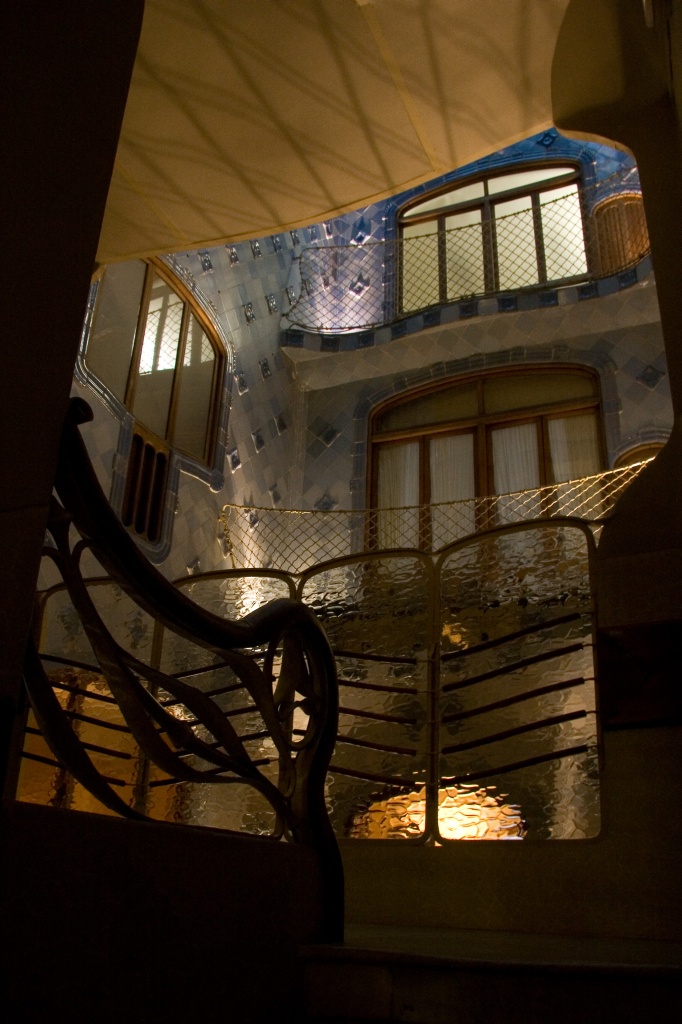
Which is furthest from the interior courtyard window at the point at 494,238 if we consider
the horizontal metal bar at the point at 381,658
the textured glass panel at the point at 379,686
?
the horizontal metal bar at the point at 381,658

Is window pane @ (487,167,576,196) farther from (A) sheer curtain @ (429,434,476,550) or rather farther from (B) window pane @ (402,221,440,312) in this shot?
(A) sheer curtain @ (429,434,476,550)

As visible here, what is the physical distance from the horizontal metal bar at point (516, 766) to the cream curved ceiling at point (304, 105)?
10.1 feet

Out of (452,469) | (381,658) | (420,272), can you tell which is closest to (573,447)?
(452,469)

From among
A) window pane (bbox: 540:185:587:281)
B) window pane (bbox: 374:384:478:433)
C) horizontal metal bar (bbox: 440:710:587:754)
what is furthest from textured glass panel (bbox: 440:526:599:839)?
window pane (bbox: 540:185:587:281)

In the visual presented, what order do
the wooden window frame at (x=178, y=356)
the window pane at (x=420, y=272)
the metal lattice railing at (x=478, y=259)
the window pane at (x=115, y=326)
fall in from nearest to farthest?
the window pane at (x=115, y=326) < the wooden window frame at (x=178, y=356) < the metal lattice railing at (x=478, y=259) < the window pane at (x=420, y=272)

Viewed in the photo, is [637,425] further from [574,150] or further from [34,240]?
[34,240]

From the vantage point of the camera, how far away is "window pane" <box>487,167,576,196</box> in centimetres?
977

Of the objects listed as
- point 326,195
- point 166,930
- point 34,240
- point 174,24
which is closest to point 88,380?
point 326,195

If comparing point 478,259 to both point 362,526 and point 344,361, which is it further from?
point 362,526

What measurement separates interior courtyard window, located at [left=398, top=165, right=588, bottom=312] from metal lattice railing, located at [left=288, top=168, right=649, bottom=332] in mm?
12

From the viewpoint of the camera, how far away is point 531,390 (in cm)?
888

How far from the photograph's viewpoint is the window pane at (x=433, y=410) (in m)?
9.09

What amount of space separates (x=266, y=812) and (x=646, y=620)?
62.8 inches

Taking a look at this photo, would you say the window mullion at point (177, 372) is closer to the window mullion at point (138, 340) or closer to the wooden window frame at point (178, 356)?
the wooden window frame at point (178, 356)
